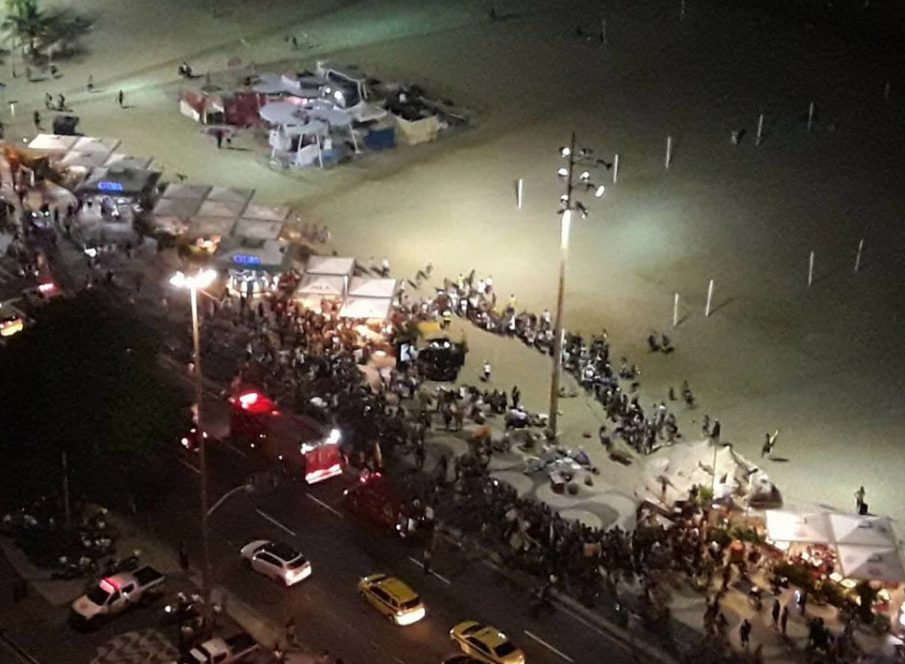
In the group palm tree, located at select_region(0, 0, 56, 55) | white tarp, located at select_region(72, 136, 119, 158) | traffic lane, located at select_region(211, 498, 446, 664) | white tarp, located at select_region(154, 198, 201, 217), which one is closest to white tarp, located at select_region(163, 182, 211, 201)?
white tarp, located at select_region(154, 198, 201, 217)

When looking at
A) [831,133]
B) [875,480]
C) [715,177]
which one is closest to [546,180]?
[715,177]

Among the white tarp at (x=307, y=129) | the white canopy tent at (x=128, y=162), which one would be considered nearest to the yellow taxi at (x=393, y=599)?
the white canopy tent at (x=128, y=162)

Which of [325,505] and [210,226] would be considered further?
[210,226]

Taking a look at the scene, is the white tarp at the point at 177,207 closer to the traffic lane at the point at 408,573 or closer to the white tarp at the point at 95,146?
the white tarp at the point at 95,146

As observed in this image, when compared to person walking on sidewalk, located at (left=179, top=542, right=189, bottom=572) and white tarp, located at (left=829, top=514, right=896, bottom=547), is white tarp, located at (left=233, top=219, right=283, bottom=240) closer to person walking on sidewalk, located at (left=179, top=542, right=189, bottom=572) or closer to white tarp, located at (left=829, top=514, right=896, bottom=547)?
person walking on sidewalk, located at (left=179, top=542, right=189, bottom=572)

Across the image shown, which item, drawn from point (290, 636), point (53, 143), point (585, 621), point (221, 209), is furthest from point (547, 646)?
point (53, 143)

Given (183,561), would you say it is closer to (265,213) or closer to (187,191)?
(265,213)
